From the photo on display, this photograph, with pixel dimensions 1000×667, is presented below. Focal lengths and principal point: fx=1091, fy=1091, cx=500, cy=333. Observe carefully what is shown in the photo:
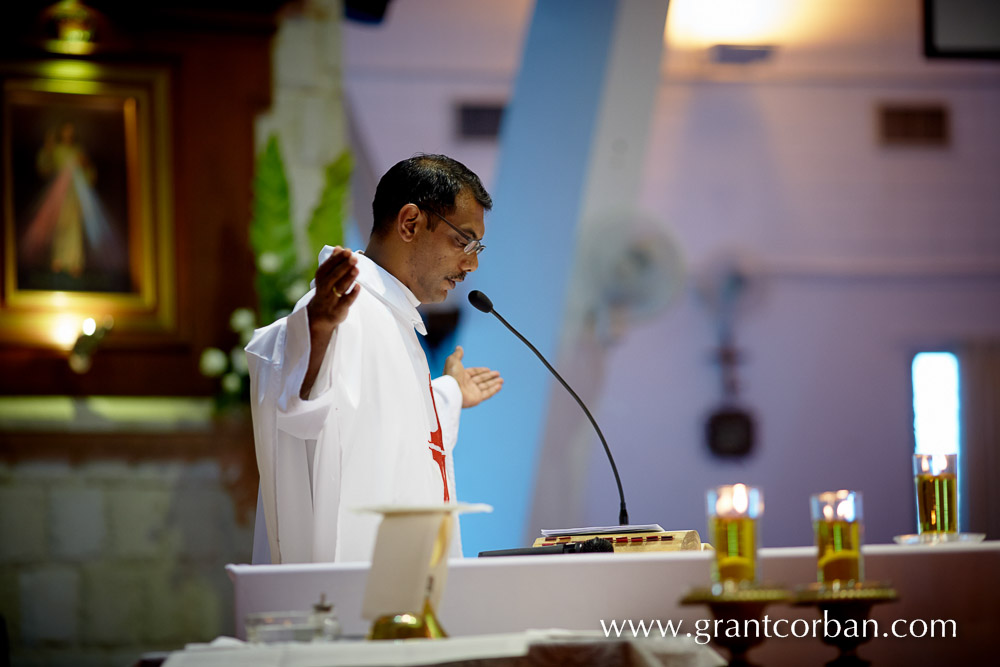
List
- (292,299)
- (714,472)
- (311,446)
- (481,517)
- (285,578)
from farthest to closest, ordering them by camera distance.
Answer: (714,472) < (481,517) < (292,299) < (311,446) < (285,578)

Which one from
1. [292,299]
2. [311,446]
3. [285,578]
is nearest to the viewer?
[285,578]

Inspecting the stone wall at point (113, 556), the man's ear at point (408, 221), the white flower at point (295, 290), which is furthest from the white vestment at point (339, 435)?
the stone wall at point (113, 556)

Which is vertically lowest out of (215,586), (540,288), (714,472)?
(215,586)

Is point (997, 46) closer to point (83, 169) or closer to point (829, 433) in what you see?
point (829, 433)

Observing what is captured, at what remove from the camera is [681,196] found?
5227mm

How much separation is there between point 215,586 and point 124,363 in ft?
3.08

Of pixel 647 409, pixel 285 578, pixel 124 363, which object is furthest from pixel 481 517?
pixel 285 578

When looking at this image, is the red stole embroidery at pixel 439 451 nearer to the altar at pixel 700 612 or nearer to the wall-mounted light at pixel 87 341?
the altar at pixel 700 612

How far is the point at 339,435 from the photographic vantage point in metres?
Result: 1.97

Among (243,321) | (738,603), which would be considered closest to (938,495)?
(738,603)

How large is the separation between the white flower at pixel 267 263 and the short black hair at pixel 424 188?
1821mm

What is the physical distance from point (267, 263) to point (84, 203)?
2.63 feet

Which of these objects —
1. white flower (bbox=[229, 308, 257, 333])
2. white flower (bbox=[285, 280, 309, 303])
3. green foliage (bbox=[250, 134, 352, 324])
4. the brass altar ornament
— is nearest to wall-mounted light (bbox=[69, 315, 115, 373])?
white flower (bbox=[229, 308, 257, 333])

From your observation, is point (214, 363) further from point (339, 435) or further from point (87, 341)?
point (339, 435)
